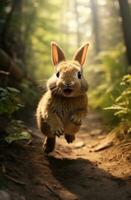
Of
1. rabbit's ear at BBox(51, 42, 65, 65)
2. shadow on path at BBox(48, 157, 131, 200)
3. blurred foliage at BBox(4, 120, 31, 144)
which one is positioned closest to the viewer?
shadow on path at BBox(48, 157, 131, 200)

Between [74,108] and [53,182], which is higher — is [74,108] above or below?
above

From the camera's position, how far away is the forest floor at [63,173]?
5.71m

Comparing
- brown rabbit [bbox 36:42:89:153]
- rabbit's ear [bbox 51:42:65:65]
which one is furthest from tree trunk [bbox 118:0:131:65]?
brown rabbit [bbox 36:42:89:153]

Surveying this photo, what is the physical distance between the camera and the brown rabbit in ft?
21.9

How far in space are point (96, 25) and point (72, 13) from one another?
1020 centimetres

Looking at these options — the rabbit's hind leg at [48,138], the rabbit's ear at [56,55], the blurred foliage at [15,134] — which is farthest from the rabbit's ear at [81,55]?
the blurred foliage at [15,134]

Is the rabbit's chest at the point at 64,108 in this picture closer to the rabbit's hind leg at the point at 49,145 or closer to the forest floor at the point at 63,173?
the rabbit's hind leg at the point at 49,145

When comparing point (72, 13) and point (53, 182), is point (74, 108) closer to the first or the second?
point (53, 182)

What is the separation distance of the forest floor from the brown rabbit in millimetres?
500

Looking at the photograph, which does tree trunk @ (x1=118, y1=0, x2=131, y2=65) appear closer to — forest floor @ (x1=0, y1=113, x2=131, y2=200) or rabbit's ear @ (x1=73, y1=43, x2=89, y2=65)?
rabbit's ear @ (x1=73, y1=43, x2=89, y2=65)

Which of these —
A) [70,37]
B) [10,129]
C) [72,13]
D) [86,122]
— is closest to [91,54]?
[72,13]

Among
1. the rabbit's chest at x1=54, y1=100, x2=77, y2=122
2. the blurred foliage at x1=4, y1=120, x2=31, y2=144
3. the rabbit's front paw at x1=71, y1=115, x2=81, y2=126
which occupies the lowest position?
the blurred foliage at x1=4, y1=120, x2=31, y2=144

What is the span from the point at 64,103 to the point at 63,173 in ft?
4.02

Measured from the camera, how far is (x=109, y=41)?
23.3 metres
